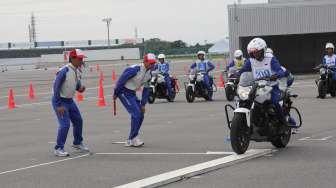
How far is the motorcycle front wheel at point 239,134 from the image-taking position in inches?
443

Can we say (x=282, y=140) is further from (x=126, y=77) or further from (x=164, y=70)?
(x=164, y=70)

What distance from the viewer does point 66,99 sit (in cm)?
1270

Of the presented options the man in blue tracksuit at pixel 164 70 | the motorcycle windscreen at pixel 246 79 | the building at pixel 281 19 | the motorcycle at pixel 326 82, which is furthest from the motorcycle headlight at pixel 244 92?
the building at pixel 281 19

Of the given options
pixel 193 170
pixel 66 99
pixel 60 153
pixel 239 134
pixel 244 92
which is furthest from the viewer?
pixel 66 99

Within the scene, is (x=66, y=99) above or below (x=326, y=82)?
above

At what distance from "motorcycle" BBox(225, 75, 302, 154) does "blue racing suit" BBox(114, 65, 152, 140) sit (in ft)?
7.67

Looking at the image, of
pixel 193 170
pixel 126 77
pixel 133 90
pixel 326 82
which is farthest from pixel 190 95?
pixel 193 170

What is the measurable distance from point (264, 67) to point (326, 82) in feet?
43.9

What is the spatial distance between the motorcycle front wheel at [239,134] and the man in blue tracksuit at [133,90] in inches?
105

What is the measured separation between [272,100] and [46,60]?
336ft

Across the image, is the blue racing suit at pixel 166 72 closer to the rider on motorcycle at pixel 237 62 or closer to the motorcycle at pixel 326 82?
the rider on motorcycle at pixel 237 62

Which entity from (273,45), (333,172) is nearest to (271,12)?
(273,45)

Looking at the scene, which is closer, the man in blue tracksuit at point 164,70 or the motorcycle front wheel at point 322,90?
the motorcycle front wheel at point 322,90

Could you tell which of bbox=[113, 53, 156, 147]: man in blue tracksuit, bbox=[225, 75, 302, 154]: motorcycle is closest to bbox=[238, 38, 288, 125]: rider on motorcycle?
bbox=[225, 75, 302, 154]: motorcycle
